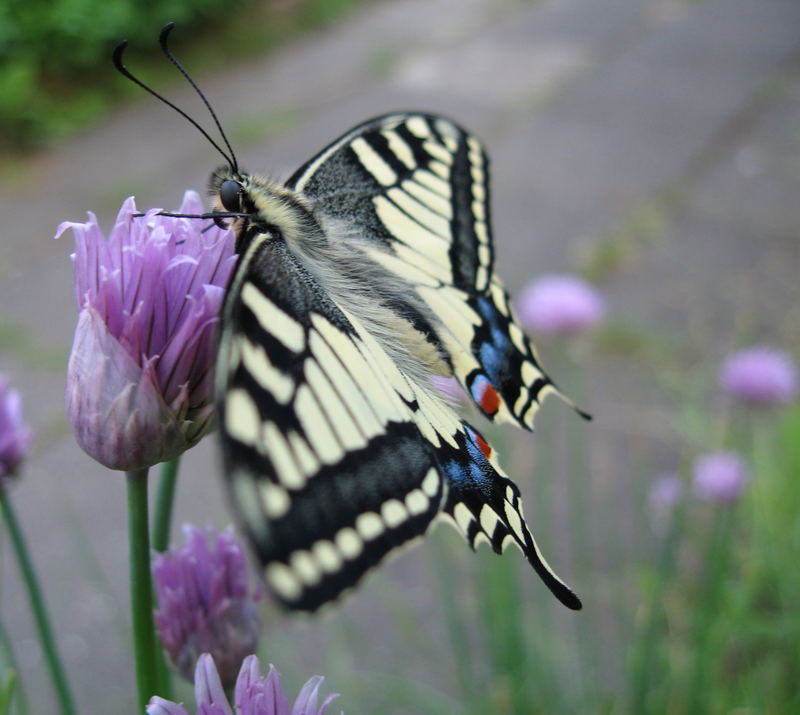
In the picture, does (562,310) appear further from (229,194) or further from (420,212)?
(229,194)

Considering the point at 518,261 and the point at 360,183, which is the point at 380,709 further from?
the point at 518,261

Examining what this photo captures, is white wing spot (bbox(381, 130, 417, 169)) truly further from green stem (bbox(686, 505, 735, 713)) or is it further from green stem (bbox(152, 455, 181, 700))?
green stem (bbox(686, 505, 735, 713))

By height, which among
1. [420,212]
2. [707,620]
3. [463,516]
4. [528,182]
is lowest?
[707,620]

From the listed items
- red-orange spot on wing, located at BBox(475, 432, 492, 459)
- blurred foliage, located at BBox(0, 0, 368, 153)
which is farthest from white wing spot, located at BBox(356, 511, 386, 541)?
blurred foliage, located at BBox(0, 0, 368, 153)

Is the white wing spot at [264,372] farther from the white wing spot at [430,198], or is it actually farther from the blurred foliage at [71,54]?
the blurred foliage at [71,54]

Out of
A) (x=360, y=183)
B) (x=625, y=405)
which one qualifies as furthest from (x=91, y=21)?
(x=360, y=183)

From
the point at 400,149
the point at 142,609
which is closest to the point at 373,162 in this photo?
the point at 400,149
